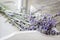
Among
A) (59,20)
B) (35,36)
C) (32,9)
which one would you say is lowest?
(35,36)

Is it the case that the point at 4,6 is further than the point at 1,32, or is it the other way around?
the point at 4,6

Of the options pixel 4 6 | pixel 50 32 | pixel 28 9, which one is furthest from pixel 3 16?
pixel 50 32

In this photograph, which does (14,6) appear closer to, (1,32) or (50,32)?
(1,32)

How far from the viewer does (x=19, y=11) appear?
51.7 inches

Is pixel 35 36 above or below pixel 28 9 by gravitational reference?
below

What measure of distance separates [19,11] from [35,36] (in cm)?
29

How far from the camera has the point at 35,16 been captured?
129 cm

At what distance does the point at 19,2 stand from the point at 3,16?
20cm

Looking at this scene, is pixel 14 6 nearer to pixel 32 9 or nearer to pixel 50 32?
pixel 32 9

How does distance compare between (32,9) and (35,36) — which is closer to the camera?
(35,36)

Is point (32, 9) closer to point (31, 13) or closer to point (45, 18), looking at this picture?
point (31, 13)

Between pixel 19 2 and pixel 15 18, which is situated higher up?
pixel 19 2

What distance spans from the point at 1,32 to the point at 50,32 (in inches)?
16.9

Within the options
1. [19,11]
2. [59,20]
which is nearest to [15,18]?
[19,11]
